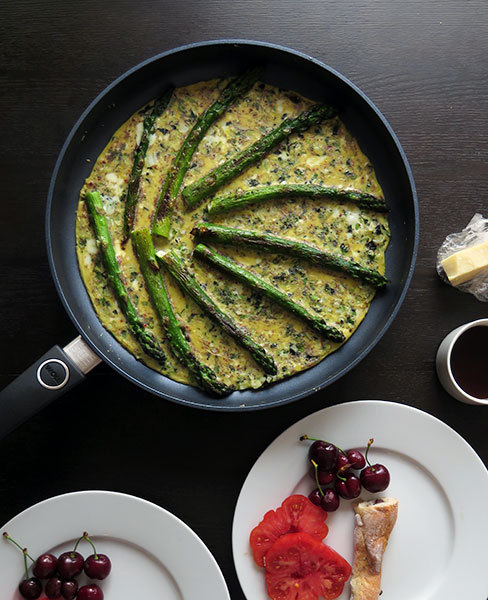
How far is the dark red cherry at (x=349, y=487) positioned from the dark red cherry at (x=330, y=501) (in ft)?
0.14

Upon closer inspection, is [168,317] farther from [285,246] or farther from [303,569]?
[303,569]

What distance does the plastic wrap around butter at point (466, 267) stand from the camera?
3.26 metres

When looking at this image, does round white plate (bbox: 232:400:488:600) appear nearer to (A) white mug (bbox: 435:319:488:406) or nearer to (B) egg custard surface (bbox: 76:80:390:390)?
(A) white mug (bbox: 435:319:488:406)

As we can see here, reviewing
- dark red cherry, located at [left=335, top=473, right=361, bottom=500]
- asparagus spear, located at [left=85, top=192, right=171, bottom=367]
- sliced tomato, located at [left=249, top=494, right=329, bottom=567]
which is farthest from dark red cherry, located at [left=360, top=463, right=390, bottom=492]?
asparagus spear, located at [left=85, top=192, right=171, bottom=367]

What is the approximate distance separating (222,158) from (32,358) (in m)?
1.50

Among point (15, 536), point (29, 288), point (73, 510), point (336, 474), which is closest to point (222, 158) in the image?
point (29, 288)

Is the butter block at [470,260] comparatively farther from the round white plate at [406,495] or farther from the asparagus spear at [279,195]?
the round white plate at [406,495]

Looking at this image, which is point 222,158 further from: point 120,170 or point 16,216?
point 16,216

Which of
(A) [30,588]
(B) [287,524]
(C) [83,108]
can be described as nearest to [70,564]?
(A) [30,588]

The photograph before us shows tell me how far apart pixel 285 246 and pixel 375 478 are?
4.26 feet

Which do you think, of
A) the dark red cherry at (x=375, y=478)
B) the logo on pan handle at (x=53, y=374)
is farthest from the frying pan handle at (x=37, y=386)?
the dark red cherry at (x=375, y=478)

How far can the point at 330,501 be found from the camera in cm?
320

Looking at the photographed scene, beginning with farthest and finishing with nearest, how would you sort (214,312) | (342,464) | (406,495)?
(406,495), (342,464), (214,312)

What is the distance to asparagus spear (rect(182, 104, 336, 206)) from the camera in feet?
10.3
